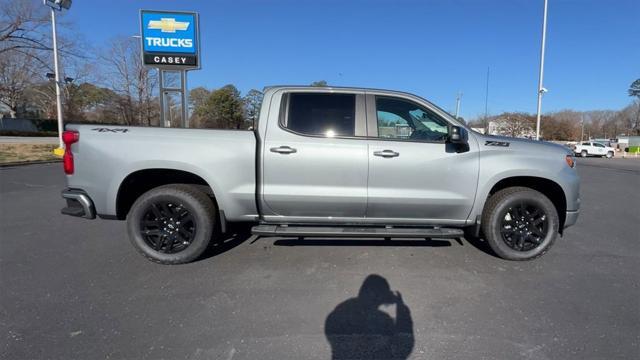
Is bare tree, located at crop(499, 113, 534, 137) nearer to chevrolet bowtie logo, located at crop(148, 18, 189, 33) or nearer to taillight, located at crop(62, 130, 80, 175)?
chevrolet bowtie logo, located at crop(148, 18, 189, 33)

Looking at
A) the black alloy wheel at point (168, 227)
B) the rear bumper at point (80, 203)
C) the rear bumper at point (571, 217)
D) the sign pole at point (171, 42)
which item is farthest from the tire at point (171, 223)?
the sign pole at point (171, 42)

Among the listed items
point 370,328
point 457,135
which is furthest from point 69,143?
point 457,135

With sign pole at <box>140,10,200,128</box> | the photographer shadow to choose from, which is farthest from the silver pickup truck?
sign pole at <box>140,10,200,128</box>

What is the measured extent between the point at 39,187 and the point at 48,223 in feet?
16.4

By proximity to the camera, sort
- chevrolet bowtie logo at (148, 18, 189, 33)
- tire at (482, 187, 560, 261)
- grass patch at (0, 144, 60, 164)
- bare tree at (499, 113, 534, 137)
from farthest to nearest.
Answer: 1. bare tree at (499, 113, 534, 137)
2. grass patch at (0, 144, 60, 164)
3. chevrolet bowtie logo at (148, 18, 189, 33)
4. tire at (482, 187, 560, 261)

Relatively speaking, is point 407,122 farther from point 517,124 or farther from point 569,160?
point 517,124

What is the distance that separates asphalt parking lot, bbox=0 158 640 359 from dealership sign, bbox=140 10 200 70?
410 inches

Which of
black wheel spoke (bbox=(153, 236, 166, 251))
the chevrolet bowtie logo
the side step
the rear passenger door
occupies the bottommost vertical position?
black wheel spoke (bbox=(153, 236, 166, 251))

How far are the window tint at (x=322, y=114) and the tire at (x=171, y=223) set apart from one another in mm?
1357

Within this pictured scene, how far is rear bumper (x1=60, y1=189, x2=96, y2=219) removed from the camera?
3940 millimetres

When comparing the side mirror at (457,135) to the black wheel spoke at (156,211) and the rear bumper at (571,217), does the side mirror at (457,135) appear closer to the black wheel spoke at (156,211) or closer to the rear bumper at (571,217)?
the rear bumper at (571,217)

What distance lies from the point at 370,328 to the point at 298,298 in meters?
0.78

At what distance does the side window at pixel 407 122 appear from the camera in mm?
4176

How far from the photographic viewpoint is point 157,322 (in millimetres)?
2934
